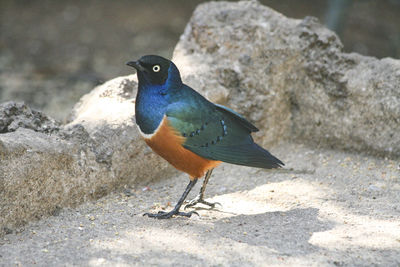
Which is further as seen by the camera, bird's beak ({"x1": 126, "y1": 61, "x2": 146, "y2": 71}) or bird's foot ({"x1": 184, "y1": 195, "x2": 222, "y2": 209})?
bird's foot ({"x1": 184, "y1": 195, "x2": 222, "y2": 209})

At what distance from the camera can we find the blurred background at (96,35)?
360 inches

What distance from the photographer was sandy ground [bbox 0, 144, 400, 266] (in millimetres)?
3162

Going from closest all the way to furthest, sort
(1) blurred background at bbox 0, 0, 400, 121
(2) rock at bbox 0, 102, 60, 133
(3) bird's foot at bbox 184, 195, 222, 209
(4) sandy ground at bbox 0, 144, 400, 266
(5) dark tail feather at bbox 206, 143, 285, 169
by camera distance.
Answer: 1. (4) sandy ground at bbox 0, 144, 400, 266
2. (5) dark tail feather at bbox 206, 143, 285, 169
3. (2) rock at bbox 0, 102, 60, 133
4. (3) bird's foot at bbox 184, 195, 222, 209
5. (1) blurred background at bbox 0, 0, 400, 121

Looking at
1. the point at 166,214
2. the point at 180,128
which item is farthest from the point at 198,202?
the point at 180,128

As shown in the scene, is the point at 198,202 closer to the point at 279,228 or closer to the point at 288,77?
the point at 279,228

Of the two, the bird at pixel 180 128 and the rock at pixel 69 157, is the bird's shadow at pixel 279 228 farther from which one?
the rock at pixel 69 157

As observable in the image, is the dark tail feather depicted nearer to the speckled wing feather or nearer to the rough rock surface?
the speckled wing feather

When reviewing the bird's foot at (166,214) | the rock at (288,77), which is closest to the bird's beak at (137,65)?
the bird's foot at (166,214)

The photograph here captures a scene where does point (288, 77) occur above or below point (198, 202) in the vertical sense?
above

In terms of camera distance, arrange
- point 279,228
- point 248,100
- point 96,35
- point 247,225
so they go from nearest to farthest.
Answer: point 279,228
point 247,225
point 248,100
point 96,35

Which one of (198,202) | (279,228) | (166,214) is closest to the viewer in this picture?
(279,228)

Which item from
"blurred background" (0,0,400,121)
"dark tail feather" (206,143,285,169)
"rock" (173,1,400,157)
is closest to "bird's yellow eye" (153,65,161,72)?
"dark tail feather" (206,143,285,169)

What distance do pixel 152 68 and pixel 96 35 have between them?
7899 mm

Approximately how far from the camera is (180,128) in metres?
3.70
